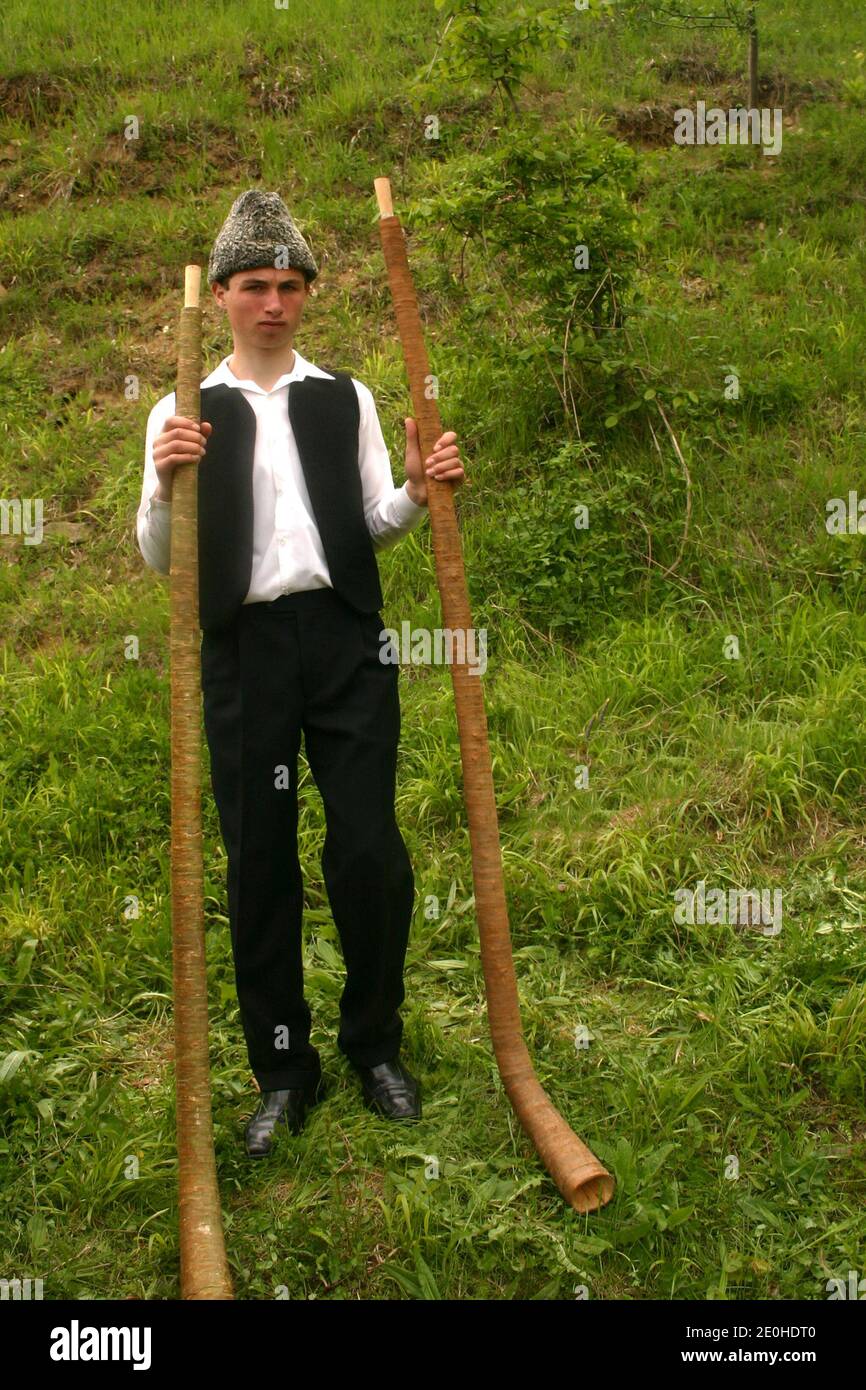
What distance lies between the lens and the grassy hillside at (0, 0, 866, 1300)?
3529 millimetres

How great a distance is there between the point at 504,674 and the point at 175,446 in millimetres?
2806

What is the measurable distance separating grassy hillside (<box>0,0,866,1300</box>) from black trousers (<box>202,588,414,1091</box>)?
20.2 inches

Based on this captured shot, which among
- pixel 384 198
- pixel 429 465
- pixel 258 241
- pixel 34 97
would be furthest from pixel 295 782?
pixel 34 97

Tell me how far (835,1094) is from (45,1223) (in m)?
2.19

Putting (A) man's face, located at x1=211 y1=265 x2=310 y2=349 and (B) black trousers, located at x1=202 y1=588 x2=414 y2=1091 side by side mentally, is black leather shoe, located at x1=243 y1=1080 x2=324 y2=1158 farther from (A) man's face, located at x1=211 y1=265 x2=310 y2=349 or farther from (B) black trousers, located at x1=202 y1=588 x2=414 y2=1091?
(A) man's face, located at x1=211 y1=265 x2=310 y2=349

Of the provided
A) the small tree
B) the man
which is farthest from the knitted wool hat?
the small tree

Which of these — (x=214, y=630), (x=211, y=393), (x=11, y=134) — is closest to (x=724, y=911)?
(x=214, y=630)

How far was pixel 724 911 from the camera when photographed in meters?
4.50

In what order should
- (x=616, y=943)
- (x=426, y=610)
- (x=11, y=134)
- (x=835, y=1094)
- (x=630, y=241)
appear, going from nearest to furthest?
(x=835, y=1094) → (x=616, y=943) → (x=426, y=610) → (x=630, y=241) → (x=11, y=134)

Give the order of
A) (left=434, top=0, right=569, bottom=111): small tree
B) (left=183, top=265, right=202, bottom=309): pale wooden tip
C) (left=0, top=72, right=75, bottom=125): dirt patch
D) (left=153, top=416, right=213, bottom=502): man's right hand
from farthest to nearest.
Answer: (left=0, top=72, right=75, bottom=125): dirt patch
(left=434, top=0, right=569, bottom=111): small tree
(left=183, top=265, right=202, bottom=309): pale wooden tip
(left=153, top=416, right=213, bottom=502): man's right hand

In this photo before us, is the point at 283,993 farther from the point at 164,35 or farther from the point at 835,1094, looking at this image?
the point at 164,35

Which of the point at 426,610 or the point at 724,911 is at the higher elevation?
the point at 426,610

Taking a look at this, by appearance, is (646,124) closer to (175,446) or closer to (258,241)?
(258,241)

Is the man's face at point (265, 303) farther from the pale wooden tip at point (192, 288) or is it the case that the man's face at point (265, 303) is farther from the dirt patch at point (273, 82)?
the dirt patch at point (273, 82)
